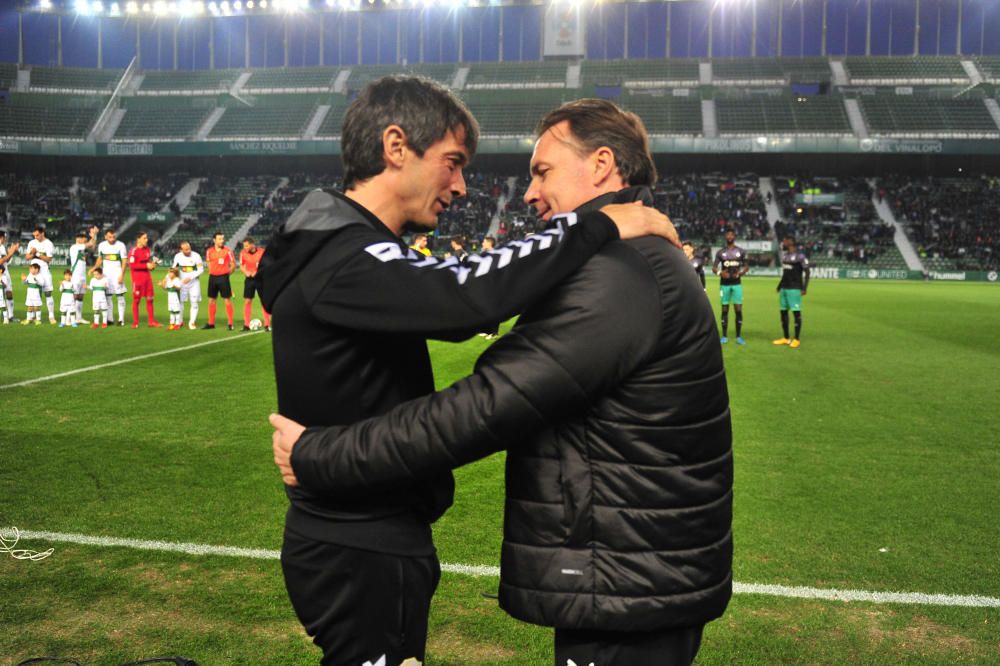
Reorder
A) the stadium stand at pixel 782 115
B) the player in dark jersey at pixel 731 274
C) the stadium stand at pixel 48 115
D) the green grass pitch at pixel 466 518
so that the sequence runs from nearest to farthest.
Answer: the green grass pitch at pixel 466 518, the player in dark jersey at pixel 731 274, the stadium stand at pixel 782 115, the stadium stand at pixel 48 115

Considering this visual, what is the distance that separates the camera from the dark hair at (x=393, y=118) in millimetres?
1927

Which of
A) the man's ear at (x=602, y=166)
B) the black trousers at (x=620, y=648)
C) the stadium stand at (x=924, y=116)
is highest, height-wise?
the stadium stand at (x=924, y=116)

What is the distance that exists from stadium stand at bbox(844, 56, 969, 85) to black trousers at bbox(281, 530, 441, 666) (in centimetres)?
6586

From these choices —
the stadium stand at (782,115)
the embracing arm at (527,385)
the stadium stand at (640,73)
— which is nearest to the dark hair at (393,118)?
the embracing arm at (527,385)

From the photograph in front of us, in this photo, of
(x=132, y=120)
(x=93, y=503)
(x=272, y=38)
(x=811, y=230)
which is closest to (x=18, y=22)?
(x=132, y=120)

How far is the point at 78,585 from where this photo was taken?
14.8 feet

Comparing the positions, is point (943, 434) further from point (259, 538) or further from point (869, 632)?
point (259, 538)

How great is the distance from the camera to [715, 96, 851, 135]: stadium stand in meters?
54.5

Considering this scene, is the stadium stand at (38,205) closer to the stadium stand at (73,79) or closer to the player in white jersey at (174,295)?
the stadium stand at (73,79)

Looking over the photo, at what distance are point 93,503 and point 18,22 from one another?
74.9 m

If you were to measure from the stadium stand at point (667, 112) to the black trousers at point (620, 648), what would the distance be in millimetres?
54351

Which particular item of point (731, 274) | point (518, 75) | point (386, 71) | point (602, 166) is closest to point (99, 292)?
point (731, 274)

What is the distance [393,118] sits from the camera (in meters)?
1.92

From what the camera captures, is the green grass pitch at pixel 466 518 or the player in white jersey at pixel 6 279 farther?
the player in white jersey at pixel 6 279
